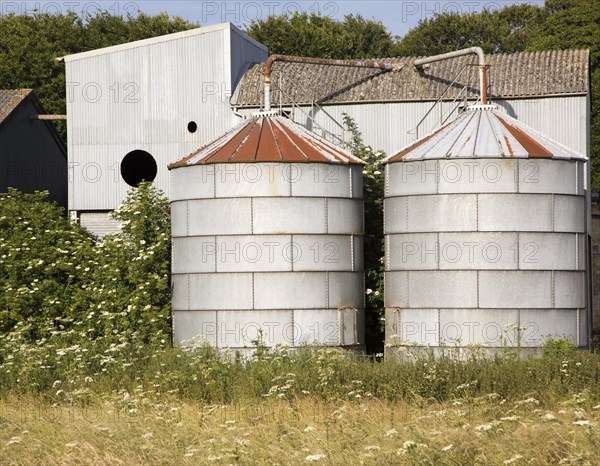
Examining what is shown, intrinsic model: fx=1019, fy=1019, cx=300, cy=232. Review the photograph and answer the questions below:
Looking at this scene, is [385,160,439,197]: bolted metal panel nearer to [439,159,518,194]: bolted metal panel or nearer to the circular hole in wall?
[439,159,518,194]: bolted metal panel

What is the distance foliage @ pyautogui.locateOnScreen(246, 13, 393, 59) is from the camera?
48625mm

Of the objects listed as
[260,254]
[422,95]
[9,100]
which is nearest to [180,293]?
[260,254]

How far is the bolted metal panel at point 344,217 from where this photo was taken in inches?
740

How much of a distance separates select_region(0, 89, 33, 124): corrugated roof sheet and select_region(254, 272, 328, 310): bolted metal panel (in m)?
15.9

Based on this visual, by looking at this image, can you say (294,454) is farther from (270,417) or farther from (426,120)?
(426,120)

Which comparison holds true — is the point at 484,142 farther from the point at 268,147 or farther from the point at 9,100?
the point at 9,100

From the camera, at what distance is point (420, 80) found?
25484mm

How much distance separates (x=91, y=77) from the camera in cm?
2753

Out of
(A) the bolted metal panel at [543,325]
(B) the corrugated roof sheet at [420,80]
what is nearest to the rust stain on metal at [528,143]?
(A) the bolted metal panel at [543,325]

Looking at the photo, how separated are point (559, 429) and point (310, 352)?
6.98 metres

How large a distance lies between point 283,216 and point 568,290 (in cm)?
524

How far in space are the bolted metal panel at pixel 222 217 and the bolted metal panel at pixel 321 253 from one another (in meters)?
0.98

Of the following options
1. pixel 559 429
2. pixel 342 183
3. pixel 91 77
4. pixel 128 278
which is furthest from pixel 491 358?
pixel 91 77

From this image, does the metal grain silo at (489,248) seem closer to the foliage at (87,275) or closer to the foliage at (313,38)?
the foliage at (87,275)
